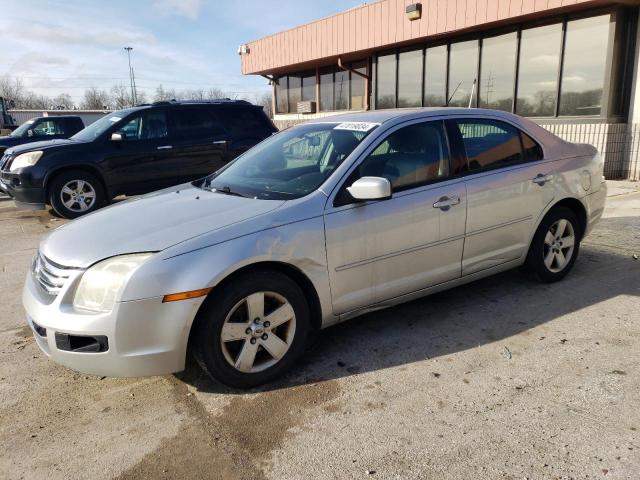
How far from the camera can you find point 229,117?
901 centimetres

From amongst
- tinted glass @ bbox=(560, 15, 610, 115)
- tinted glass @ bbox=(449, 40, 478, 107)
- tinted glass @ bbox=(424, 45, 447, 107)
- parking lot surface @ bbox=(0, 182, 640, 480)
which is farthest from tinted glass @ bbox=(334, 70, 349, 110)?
parking lot surface @ bbox=(0, 182, 640, 480)

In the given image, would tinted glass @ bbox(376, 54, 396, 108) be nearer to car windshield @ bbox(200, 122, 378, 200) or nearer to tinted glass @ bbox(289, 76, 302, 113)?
tinted glass @ bbox(289, 76, 302, 113)

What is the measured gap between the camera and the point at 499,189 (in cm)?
398

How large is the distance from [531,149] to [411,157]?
1331mm

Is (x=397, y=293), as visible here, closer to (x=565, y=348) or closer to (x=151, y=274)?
(x=565, y=348)

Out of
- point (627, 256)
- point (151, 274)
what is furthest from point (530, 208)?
point (151, 274)

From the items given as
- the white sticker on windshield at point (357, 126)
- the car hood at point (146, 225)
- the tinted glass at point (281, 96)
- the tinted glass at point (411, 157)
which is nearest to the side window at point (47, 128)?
the tinted glass at point (281, 96)

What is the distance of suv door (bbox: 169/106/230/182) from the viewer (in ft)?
28.2

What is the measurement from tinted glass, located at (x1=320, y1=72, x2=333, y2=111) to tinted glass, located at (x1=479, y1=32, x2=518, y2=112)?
282 inches

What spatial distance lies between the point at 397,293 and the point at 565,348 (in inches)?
46.8

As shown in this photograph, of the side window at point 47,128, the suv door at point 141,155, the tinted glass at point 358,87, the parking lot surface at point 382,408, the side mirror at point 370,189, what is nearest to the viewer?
the parking lot surface at point 382,408

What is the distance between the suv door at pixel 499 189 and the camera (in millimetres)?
3895

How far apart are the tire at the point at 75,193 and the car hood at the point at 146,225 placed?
516 centimetres

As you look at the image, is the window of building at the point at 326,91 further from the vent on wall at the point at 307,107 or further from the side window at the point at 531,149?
the side window at the point at 531,149
